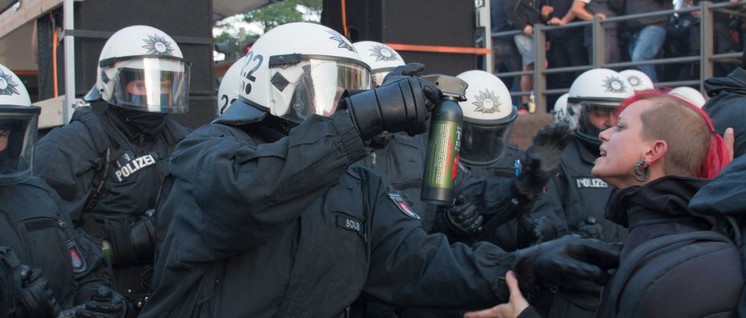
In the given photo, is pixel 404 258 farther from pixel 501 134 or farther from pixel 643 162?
pixel 501 134

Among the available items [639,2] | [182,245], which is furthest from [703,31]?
[182,245]

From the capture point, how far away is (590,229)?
4.73 metres

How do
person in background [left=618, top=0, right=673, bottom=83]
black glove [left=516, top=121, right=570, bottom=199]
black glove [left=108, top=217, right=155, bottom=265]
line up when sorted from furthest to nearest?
person in background [left=618, top=0, right=673, bottom=83]
black glove [left=108, top=217, right=155, bottom=265]
black glove [left=516, top=121, right=570, bottom=199]

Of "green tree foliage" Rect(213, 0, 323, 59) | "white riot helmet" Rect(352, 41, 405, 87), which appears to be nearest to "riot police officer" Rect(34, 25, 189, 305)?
"white riot helmet" Rect(352, 41, 405, 87)

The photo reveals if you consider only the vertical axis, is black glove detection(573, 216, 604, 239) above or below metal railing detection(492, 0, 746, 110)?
below

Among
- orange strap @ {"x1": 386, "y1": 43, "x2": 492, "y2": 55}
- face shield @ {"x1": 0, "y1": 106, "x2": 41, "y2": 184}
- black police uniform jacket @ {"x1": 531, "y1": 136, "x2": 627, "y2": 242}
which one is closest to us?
face shield @ {"x1": 0, "y1": 106, "x2": 41, "y2": 184}

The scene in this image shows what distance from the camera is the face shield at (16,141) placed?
12.9 feet

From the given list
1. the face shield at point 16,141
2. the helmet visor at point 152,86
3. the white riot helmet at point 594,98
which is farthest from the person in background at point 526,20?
the face shield at point 16,141

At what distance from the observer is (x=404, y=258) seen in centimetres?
296

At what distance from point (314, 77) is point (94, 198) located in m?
2.45

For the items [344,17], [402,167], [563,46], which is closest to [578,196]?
[402,167]

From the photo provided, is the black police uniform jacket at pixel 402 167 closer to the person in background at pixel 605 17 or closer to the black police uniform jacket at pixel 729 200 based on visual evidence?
the black police uniform jacket at pixel 729 200

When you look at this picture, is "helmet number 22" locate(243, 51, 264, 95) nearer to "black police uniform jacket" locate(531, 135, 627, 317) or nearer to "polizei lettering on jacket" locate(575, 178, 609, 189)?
"black police uniform jacket" locate(531, 135, 627, 317)

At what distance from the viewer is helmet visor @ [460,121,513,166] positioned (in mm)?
5203
